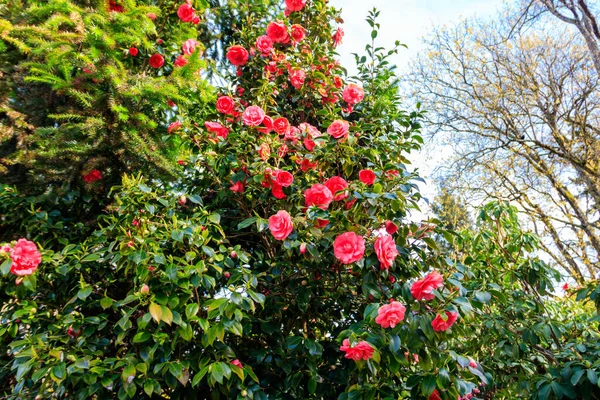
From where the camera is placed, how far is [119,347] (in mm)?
2160

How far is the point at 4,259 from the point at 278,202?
4.34ft

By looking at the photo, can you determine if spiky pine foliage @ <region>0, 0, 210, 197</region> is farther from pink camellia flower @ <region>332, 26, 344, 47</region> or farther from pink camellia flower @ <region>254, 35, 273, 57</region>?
pink camellia flower @ <region>332, 26, 344, 47</region>

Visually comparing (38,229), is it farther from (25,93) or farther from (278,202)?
(278,202)

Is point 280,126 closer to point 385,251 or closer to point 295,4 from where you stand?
point 385,251

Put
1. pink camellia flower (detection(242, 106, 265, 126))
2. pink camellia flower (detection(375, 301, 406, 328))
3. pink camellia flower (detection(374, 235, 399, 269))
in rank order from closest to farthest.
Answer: pink camellia flower (detection(375, 301, 406, 328)) → pink camellia flower (detection(374, 235, 399, 269)) → pink camellia flower (detection(242, 106, 265, 126))

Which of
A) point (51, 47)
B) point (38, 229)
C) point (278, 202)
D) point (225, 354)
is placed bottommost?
point (38, 229)

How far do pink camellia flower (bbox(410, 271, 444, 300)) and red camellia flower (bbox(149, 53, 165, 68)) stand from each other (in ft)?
7.14

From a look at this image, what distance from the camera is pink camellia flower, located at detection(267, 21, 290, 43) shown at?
2791 millimetres

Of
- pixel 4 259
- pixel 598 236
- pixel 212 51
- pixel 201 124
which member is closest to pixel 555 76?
pixel 598 236

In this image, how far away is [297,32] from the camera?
289cm

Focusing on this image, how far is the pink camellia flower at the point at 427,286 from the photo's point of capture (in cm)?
159

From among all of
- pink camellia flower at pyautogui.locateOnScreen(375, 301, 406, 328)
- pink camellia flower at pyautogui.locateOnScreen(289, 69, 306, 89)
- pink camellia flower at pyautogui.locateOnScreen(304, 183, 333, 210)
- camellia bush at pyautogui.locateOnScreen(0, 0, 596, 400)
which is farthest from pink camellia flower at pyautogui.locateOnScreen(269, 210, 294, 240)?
pink camellia flower at pyautogui.locateOnScreen(289, 69, 306, 89)

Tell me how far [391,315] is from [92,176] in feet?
6.19

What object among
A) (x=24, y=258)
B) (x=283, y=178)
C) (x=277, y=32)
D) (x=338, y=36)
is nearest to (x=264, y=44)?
(x=277, y=32)
